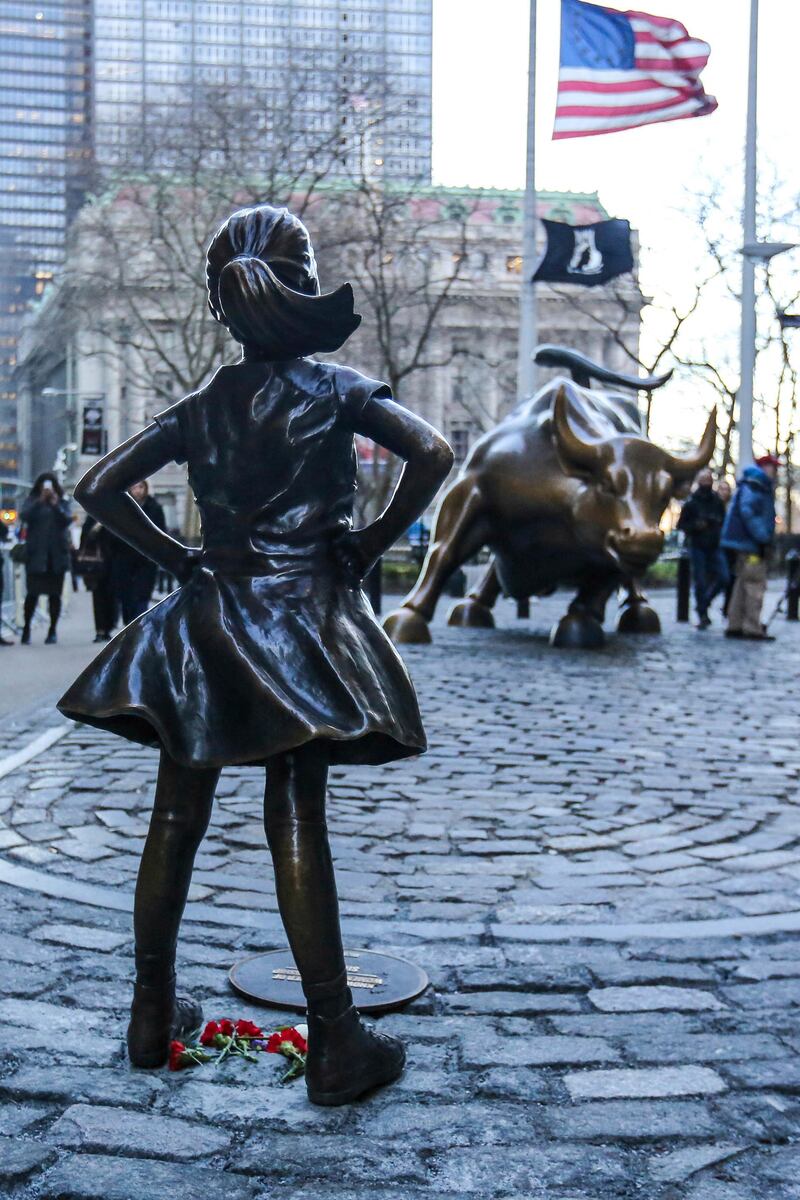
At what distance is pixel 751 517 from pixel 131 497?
1162 cm

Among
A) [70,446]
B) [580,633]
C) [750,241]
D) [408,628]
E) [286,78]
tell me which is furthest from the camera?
[70,446]

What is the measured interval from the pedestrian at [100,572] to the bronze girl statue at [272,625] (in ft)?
32.9

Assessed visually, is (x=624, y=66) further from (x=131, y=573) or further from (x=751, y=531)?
(x=131, y=573)

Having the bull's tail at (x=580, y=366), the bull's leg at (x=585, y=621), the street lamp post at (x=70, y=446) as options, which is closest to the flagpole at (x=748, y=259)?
the bull's tail at (x=580, y=366)

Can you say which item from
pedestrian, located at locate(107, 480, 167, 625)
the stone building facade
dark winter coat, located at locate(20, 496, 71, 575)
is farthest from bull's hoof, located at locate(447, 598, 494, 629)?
the stone building facade

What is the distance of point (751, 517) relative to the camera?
45.6 ft

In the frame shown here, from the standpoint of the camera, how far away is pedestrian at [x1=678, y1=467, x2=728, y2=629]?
16.1 meters

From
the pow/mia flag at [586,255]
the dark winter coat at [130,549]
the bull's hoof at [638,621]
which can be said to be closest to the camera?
the dark winter coat at [130,549]

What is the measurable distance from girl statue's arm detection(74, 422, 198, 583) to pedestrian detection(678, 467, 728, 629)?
1331 cm

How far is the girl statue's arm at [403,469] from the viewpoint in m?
2.91

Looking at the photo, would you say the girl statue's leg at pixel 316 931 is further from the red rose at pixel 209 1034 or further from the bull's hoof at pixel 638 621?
the bull's hoof at pixel 638 621

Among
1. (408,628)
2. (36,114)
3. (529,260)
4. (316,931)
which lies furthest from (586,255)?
(36,114)

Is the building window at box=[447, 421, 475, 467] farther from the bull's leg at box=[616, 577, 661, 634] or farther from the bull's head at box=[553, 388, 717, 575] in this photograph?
the bull's head at box=[553, 388, 717, 575]

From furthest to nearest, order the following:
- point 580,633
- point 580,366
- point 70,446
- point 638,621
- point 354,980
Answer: point 70,446 < point 638,621 < point 580,366 < point 580,633 < point 354,980
